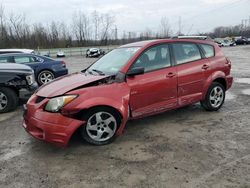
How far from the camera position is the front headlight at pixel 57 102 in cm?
429

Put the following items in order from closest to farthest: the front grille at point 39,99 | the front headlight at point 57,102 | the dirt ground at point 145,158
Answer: the dirt ground at point 145,158 → the front headlight at point 57,102 → the front grille at point 39,99

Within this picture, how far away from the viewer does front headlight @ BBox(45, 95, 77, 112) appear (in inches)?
169

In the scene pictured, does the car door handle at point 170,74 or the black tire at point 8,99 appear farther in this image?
the black tire at point 8,99

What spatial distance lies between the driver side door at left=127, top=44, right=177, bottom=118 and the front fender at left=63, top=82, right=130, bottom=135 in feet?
0.75

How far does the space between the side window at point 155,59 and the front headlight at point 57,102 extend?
134cm

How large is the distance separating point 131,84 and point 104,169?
163 centimetres

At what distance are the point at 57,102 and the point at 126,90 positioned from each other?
1154mm

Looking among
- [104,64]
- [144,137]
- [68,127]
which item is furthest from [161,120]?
[68,127]

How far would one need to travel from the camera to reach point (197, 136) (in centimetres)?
488

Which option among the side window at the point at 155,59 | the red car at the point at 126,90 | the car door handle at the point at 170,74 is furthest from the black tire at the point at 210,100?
the side window at the point at 155,59

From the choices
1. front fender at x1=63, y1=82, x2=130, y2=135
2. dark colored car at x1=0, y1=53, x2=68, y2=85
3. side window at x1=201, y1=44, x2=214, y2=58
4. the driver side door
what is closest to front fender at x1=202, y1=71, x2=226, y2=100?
side window at x1=201, y1=44, x2=214, y2=58

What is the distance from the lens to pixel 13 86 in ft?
23.1

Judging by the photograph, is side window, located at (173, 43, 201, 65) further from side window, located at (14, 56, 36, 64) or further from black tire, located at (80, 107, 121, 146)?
side window, located at (14, 56, 36, 64)

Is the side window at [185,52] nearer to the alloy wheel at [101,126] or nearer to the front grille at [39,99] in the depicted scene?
the alloy wheel at [101,126]
